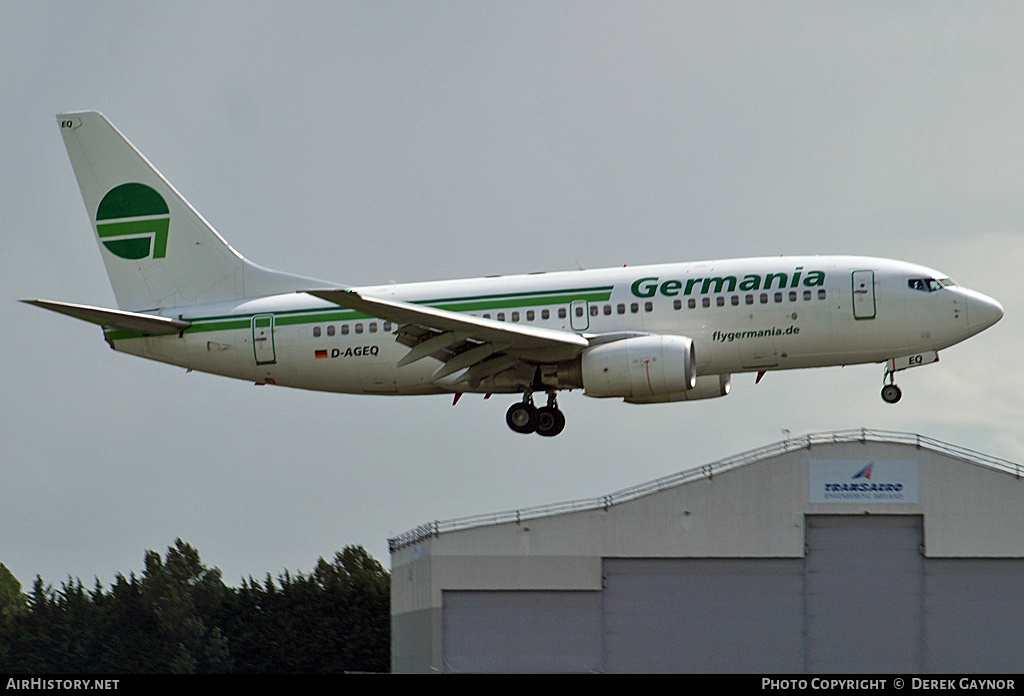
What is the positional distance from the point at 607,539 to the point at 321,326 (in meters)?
18.6

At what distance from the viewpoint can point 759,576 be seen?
57.3 metres

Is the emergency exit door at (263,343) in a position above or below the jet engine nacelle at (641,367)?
above

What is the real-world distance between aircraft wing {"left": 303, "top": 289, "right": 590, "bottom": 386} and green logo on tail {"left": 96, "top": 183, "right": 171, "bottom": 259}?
1249 centimetres

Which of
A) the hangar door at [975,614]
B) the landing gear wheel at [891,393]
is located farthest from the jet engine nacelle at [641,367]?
the hangar door at [975,614]

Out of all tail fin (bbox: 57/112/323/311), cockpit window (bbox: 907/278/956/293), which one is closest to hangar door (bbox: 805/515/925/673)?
cockpit window (bbox: 907/278/956/293)

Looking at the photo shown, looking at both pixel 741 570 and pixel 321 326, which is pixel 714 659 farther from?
pixel 321 326

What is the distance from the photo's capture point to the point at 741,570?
5731 cm

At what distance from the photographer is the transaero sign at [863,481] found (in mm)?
58375

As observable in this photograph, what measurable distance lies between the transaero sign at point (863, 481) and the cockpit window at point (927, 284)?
18.3 meters

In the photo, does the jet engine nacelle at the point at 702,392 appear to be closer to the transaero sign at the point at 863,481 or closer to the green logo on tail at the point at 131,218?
the transaero sign at the point at 863,481

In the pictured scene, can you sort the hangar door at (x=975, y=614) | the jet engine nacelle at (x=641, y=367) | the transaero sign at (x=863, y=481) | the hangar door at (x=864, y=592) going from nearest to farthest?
the jet engine nacelle at (x=641, y=367), the hangar door at (x=864, y=592), the hangar door at (x=975, y=614), the transaero sign at (x=863, y=481)

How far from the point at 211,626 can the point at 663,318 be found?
279ft

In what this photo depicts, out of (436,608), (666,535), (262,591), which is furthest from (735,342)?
(262,591)

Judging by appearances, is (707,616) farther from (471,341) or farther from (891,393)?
(471,341)
